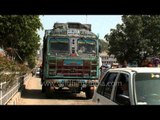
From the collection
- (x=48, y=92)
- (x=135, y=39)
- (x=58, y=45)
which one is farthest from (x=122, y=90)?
(x=135, y=39)

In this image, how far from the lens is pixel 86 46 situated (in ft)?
68.2

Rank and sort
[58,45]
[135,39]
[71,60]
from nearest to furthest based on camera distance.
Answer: [71,60], [58,45], [135,39]

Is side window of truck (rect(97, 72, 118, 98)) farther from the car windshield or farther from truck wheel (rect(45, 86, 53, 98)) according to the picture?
truck wheel (rect(45, 86, 53, 98))

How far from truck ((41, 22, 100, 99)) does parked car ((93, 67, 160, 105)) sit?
42.7 ft

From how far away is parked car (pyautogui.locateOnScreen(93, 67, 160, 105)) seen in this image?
6.18 meters

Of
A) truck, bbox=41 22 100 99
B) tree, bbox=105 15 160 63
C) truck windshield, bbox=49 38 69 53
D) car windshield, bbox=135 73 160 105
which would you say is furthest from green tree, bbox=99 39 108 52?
car windshield, bbox=135 73 160 105

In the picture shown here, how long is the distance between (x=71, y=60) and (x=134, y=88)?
14.3 metres

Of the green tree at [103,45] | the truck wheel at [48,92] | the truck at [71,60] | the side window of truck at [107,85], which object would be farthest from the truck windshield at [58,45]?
the side window of truck at [107,85]

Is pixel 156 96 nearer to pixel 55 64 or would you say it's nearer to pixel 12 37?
pixel 55 64

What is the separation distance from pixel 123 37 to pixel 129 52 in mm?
4342

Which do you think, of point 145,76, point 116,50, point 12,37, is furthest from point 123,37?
point 145,76

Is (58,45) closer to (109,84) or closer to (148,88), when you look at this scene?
(109,84)
